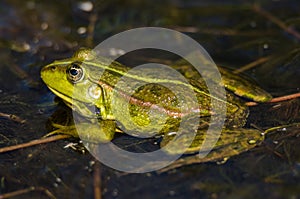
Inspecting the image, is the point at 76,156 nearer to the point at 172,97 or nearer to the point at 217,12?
the point at 172,97

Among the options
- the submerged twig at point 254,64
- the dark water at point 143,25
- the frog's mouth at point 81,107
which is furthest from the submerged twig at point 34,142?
the submerged twig at point 254,64

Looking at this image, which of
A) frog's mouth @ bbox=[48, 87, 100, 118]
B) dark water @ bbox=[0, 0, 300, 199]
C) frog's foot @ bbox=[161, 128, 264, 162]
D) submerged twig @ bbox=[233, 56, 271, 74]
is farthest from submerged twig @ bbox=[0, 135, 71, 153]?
submerged twig @ bbox=[233, 56, 271, 74]

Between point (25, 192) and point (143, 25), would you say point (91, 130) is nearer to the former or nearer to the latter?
point (25, 192)

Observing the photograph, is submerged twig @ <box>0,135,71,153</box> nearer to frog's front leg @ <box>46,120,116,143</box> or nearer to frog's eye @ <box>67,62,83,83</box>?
frog's front leg @ <box>46,120,116,143</box>

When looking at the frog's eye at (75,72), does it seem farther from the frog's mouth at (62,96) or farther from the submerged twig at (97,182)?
the submerged twig at (97,182)

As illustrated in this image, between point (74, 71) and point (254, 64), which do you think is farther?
point (254, 64)

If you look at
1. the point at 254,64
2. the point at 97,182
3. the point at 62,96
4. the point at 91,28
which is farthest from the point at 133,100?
the point at 91,28

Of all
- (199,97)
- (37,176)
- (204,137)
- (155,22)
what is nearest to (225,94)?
(199,97)
